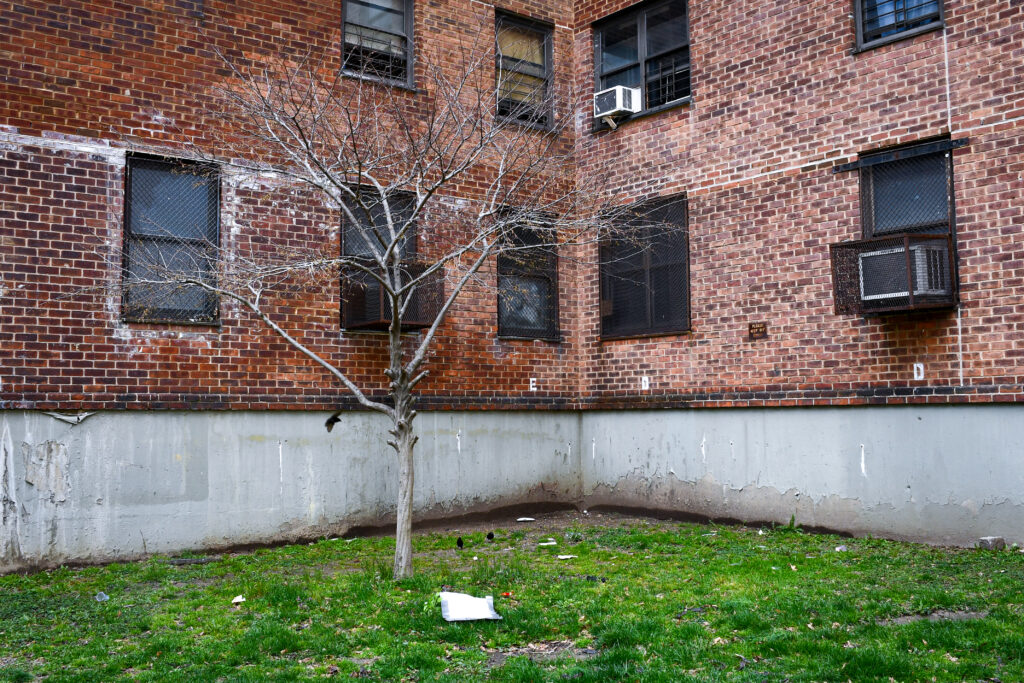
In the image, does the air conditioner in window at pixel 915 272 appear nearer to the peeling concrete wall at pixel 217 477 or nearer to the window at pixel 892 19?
the window at pixel 892 19

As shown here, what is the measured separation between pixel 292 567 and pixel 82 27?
5922mm

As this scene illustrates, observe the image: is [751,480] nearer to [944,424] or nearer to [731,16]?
[944,424]

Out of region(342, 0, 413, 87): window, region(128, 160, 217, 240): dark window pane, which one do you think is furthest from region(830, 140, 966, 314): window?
region(128, 160, 217, 240): dark window pane

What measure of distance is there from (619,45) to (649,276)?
3.41m

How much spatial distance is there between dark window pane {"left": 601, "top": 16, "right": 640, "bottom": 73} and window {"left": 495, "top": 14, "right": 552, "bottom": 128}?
0.79 meters

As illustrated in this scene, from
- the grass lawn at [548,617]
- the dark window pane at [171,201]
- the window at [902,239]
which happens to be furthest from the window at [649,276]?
the dark window pane at [171,201]

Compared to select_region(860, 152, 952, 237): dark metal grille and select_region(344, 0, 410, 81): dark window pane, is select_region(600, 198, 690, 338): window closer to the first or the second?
select_region(860, 152, 952, 237): dark metal grille

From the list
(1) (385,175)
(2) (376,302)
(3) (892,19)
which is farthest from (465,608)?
(3) (892,19)

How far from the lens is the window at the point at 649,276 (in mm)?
11602

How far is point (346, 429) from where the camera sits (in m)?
10.5

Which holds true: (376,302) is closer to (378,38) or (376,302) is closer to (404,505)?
(404,505)

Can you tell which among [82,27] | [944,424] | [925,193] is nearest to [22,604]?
[82,27]

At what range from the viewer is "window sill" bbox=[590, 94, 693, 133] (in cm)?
1168

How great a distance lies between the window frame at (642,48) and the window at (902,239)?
2.67m
